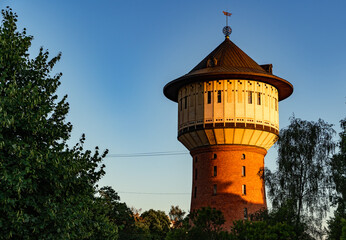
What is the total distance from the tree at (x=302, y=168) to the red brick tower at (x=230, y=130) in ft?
26.0

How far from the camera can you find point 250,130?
4206 cm

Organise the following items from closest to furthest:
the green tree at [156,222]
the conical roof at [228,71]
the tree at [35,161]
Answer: the tree at [35,161], the conical roof at [228,71], the green tree at [156,222]

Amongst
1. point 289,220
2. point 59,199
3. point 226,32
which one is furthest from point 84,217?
point 226,32

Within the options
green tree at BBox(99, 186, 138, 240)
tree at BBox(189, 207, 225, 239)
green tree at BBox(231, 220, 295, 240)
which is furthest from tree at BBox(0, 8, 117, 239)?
green tree at BBox(99, 186, 138, 240)

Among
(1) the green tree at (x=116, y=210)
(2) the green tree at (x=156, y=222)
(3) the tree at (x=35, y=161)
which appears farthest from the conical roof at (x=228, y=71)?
(2) the green tree at (x=156, y=222)

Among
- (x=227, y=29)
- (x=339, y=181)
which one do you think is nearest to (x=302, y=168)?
(x=339, y=181)

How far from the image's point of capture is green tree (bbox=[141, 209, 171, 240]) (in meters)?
72.9

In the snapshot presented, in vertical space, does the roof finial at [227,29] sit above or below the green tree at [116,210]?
above

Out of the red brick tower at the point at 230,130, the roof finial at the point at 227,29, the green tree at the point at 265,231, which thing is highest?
the roof finial at the point at 227,29

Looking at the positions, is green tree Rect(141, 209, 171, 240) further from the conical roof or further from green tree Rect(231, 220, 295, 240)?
green tree Rect(231, 220, 295, 240)

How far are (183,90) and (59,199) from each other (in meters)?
29.3

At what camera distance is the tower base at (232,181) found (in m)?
42.3

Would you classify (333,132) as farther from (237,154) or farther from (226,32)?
(226,32)

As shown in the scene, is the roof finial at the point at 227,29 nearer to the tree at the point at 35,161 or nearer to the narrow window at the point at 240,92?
the narrow window at the point at 240,92
